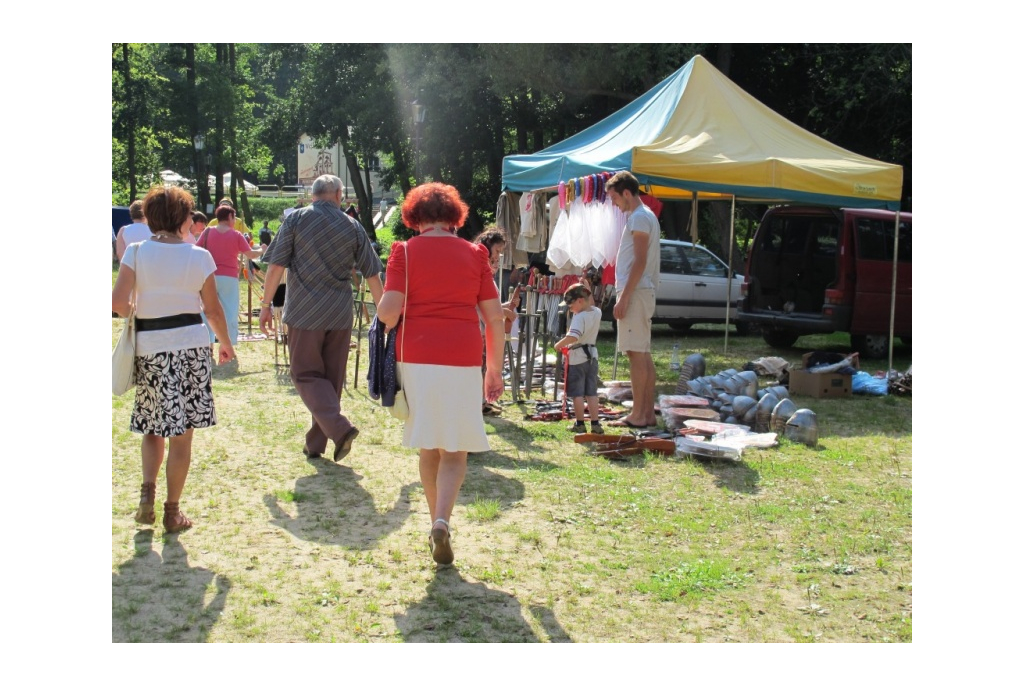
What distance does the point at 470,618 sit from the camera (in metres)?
4.18

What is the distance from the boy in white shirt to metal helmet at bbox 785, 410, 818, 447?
4.73 feet

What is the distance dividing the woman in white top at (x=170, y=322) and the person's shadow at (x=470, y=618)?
1.52 meters

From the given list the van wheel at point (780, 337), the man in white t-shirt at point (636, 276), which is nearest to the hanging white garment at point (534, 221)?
the man in white t-shirt at point (636, 276)

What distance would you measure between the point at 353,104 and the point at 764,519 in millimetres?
29968

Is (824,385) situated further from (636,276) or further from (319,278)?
(319,278)

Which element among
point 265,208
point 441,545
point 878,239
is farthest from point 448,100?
point 265,208

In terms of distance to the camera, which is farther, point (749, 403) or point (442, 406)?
point (749, 403)

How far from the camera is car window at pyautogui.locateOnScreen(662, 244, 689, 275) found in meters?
15.4

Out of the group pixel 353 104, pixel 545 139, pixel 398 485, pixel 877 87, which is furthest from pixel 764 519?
pixel 353 104

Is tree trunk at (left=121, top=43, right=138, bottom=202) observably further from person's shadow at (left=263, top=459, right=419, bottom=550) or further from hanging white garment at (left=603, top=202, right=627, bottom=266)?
person's shadow at (left=263, top=459, right=419, bottom=550)

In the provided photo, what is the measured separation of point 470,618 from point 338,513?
1.75 metres

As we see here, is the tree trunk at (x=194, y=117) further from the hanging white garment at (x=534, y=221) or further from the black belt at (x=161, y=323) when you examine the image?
the black belt at (x=161, y=323)

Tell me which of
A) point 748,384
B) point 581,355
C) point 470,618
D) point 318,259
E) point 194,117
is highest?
point 194,117

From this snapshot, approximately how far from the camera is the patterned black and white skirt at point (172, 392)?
4992 millimetres
